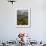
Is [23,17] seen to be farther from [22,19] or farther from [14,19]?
[14,19]

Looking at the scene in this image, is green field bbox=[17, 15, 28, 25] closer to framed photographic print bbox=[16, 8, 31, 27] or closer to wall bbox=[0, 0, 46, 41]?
framed photographic print bbox=[16, 8, 31, 27]

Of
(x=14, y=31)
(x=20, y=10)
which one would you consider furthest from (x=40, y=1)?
(x=14, y=31)

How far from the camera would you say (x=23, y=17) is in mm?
5090

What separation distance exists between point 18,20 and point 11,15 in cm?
34

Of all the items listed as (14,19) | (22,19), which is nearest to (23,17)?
(22,19)

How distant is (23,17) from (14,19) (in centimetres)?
37

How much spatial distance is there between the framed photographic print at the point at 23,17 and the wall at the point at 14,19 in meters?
0.12

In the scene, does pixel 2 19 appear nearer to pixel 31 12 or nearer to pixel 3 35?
pixel 3 35

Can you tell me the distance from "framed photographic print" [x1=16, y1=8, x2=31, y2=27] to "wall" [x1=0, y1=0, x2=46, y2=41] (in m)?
0.12

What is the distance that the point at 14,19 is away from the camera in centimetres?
508

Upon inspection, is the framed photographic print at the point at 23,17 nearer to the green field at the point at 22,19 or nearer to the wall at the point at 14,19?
the green field at the point at 22,19

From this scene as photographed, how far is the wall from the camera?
506 cm

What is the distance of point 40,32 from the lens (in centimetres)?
510

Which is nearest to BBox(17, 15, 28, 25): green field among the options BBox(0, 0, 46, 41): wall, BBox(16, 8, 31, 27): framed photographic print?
BBox(16, 8, 31, 27): framed photographic print
